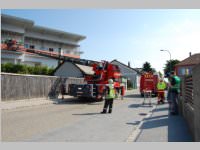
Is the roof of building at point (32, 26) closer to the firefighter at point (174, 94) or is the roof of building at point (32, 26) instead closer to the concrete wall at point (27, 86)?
the concrete wall at point (27, 86)

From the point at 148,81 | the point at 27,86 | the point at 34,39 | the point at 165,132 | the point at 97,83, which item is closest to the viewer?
the point at 165,132

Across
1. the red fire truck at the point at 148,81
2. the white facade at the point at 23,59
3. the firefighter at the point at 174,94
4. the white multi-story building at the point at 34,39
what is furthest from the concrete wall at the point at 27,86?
the white multi-story building at the point at 34,39

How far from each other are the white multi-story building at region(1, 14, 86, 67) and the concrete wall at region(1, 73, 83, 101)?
28665 mm

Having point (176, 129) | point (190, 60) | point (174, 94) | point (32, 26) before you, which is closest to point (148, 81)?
point (174, 94)

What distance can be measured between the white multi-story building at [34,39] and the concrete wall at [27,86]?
28.7 metres

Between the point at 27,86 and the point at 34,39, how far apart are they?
45055 mm

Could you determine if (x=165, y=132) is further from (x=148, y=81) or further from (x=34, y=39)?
(x=34, y=39)

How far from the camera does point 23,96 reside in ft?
61.6

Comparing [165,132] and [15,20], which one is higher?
[15,20]

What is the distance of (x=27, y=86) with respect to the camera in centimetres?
1927

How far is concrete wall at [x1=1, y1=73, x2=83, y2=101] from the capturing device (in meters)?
17.2

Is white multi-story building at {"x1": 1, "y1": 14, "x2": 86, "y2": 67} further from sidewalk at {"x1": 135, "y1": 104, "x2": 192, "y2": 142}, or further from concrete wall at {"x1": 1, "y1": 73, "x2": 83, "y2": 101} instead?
sidewalk at {"x1": 135, "y1": 104, "x2": 192, "y2": 142}

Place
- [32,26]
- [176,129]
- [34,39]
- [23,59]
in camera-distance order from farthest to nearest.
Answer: [34,39] → [32,26] → [23,59] → [176,129]

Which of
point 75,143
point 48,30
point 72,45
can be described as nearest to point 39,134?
point 75,143
